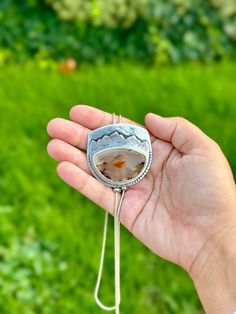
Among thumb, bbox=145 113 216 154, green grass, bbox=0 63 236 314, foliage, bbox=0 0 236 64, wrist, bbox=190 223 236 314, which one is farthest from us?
foliage, bbox=0 0 236 64

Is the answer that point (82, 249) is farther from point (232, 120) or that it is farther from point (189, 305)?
point (232, 120)

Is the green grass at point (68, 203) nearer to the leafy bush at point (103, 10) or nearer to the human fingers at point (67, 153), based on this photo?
the leafy bush at point (103, 10)

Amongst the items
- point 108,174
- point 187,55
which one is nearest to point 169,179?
point 108,174

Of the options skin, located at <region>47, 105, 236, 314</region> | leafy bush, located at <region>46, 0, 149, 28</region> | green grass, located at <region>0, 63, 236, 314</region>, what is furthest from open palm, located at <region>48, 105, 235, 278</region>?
leafy bush, located at <region>46, 0, 149, 28</region>

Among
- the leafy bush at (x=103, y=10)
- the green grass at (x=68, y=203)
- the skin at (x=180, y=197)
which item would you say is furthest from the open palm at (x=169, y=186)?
the leafy bush at (x=103, y=10)

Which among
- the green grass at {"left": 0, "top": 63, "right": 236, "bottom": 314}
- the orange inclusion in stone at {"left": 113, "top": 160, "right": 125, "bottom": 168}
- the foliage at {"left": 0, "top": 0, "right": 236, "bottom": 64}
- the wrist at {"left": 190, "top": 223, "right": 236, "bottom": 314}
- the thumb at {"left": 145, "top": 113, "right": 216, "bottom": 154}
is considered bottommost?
the green grass at {"left": 0, "top": 63, "right": 236, "bottom": 314}

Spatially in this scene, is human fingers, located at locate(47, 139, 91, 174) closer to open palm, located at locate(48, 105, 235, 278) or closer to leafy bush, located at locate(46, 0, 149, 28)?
open palm, located at locate(48, 105, 235, 278)
